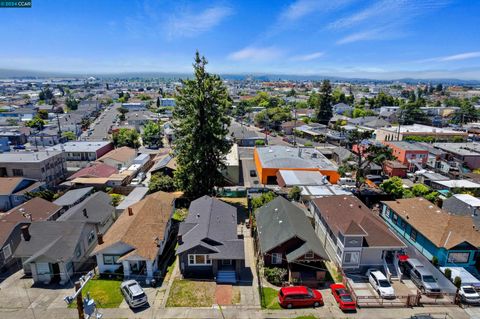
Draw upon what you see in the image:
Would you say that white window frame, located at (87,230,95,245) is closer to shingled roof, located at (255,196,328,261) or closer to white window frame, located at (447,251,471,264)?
shingled roof, located at (255,196,328,261)

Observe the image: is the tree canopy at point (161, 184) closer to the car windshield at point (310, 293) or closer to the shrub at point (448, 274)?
the car windshield at point (310, 293)

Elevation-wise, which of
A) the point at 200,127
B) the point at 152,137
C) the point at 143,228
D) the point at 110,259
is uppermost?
the point at 200,127

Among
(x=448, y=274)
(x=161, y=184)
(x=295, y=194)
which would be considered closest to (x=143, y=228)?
(x=161, y=184)

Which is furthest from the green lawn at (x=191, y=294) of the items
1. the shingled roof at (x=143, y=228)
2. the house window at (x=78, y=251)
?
the house window at (x=78, y=251)

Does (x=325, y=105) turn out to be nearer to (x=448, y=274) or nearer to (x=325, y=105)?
(x=325, y=105)

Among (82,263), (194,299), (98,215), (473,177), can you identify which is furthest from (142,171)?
(473,177)

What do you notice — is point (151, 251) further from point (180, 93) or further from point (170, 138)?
point (170, 138)
